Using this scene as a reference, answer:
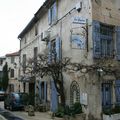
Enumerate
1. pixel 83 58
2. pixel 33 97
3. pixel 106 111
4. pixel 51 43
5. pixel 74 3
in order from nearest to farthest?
pixel 106 111 → pixel 83 58 → pixel 74 3 → pixel 51 43 → pixel 33 97

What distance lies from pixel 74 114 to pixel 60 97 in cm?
338

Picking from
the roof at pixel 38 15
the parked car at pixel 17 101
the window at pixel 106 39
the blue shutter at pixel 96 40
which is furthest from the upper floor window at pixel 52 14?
the parked car at pixel 17 101

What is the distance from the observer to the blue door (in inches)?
623

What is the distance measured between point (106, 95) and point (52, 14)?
8.50 meters

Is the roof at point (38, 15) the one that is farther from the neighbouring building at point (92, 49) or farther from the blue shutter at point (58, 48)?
the blue shutter at point (58, 48)

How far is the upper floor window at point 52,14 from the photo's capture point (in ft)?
69.1

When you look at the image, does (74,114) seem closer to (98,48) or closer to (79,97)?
(79,97)

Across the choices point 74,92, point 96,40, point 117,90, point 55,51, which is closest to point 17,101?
point 55,51

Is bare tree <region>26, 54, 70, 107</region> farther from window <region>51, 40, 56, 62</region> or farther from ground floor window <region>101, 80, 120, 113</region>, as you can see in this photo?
ground floor window <region>101, 80, 120, 113</region>

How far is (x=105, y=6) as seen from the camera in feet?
53.5

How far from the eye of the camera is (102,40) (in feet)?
53.9

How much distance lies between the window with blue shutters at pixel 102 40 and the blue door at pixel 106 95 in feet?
5.38

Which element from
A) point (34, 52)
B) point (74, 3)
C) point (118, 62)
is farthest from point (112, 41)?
point (34, 52)

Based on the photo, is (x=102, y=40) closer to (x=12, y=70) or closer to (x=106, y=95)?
(x=106, y=95)
